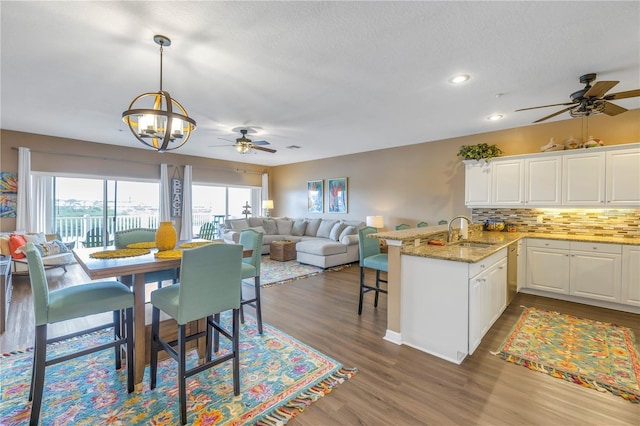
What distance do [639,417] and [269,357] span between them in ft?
8.35

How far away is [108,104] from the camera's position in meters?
3.81

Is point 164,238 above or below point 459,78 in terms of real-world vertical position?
below

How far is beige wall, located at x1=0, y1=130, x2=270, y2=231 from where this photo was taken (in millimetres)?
5297

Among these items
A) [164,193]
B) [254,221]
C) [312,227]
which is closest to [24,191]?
[164,193]

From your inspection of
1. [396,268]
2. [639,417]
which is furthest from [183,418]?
[639,417]

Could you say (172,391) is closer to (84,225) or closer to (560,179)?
(560,179)

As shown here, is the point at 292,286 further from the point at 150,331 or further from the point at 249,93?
the point at 249,93

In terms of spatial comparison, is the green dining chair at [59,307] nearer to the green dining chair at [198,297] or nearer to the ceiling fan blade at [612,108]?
the green dining chair at [198,297]

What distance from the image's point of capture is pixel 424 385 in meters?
2.14

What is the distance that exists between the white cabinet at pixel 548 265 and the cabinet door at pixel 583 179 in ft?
2.11

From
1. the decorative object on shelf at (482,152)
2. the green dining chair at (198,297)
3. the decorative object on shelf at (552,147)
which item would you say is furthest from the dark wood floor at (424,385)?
the decorative object on shelf at (482,152)

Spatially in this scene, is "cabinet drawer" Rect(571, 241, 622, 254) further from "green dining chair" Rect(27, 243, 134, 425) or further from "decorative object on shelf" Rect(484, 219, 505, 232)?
"green dining chair" Rect(27, 243, 134, 425)

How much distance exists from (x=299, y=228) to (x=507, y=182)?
16.2 ft

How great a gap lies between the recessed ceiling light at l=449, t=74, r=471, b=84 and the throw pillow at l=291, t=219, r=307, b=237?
17.8 ft
